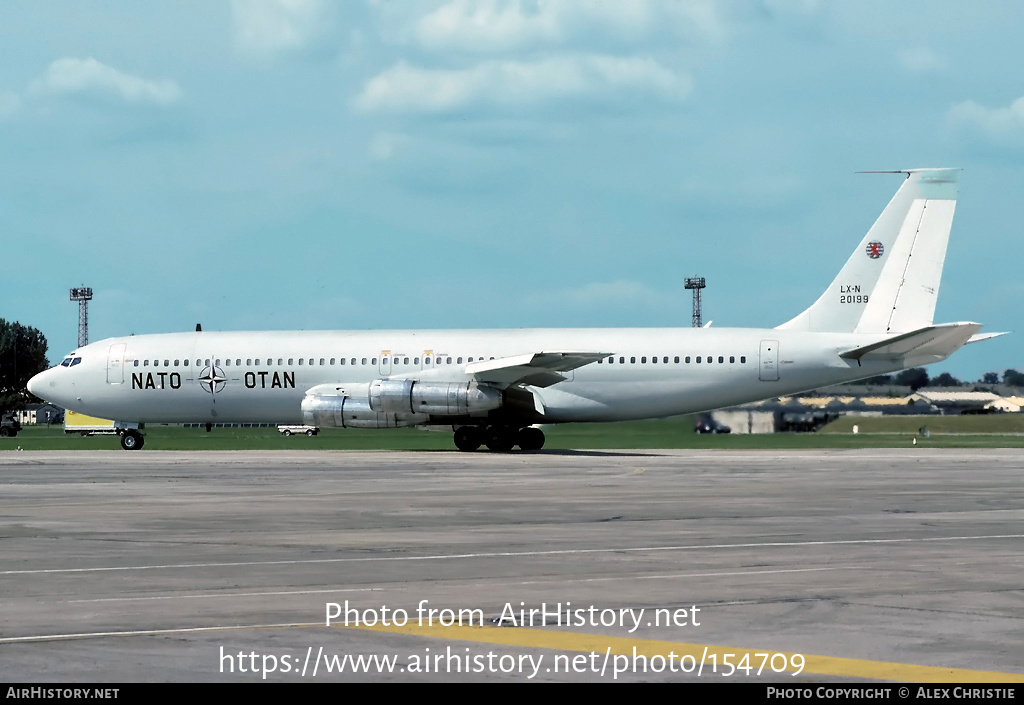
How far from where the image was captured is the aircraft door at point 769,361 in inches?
1654

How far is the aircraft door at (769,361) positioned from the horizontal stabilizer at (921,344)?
209 centimetres

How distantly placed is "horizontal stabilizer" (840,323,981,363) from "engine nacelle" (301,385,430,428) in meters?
14.3

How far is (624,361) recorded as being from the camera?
141 ft

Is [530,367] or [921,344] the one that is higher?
[921,344]

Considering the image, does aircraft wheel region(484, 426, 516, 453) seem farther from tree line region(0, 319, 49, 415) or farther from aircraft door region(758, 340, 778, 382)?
tree line region(0, 319, 49, 415)

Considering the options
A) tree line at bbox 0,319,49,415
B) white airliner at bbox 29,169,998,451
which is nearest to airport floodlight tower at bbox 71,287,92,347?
tree line at bbox 0,319,49,415

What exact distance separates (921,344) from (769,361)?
15.5ft

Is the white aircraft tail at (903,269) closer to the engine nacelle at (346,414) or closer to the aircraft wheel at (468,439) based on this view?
the aircraft wheel at (468,439)

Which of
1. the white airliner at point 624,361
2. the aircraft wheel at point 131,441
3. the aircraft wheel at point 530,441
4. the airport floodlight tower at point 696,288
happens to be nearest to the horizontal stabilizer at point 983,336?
the white airliner at point 624,361

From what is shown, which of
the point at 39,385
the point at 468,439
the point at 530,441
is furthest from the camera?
the point at 39,385

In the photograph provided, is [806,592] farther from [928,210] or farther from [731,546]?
[928,210]

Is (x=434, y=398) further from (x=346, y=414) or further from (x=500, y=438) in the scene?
(x=346, y=414)

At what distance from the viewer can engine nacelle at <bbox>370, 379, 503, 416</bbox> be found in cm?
4159

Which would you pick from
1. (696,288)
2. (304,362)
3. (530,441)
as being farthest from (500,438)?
(696,288)
